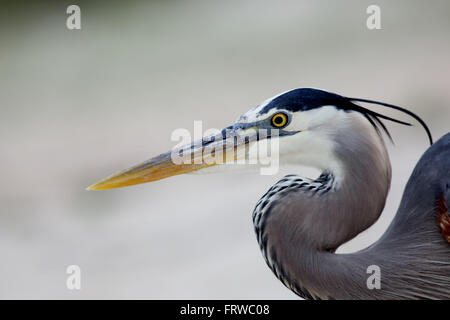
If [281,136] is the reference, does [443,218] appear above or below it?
below

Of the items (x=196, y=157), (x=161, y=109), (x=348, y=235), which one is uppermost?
(x=161, y=109)

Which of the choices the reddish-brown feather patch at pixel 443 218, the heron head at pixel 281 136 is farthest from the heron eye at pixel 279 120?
the reddish-brown feather patch at pixel 443 218

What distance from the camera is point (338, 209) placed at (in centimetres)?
88

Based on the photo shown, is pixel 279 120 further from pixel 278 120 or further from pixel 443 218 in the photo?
pixel 443 218

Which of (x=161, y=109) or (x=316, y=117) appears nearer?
(x=316, y=117)

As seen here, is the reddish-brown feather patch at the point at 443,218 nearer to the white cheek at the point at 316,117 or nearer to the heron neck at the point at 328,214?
the heron neck at the point at 328,214

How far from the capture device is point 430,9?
3246mm

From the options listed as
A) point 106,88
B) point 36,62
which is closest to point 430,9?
point 106,88

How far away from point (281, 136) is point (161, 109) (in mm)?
2066

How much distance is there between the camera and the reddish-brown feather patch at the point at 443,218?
35.5 inches

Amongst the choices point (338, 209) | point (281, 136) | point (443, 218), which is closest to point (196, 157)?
point (281, 136)

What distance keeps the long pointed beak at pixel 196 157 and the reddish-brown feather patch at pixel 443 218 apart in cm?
34

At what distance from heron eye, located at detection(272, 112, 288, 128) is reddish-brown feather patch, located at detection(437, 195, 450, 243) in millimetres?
305
